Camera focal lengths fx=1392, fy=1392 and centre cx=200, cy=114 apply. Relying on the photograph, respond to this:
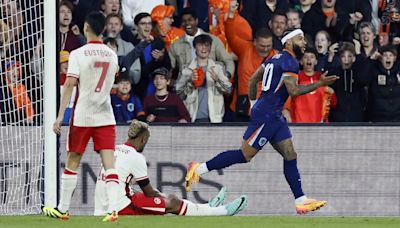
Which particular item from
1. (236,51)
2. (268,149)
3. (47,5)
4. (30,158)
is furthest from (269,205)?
(47,5)

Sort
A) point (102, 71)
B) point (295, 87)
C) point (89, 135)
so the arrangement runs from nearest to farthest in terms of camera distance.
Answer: point (102, 71), point (89, 135), point (295, 87)

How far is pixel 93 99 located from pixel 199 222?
5.39ft

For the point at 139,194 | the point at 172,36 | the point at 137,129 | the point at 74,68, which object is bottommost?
the point at 139,194

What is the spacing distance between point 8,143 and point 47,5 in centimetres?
247

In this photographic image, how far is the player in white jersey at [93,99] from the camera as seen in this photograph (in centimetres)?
1320

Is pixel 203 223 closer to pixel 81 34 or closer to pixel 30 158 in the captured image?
pixel 30 158

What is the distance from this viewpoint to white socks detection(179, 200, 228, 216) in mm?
15766

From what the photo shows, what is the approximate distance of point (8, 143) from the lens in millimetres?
17047

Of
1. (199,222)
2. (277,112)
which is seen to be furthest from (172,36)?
(199,222)

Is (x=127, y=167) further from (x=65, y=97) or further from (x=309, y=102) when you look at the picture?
(x=309, y=102)

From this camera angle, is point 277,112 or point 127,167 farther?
point 277,112

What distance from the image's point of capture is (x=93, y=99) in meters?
13.3

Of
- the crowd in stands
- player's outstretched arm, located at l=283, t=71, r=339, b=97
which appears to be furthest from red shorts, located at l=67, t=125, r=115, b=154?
the crowd in stands

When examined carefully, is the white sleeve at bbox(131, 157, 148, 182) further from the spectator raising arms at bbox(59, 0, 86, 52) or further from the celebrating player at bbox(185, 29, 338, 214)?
the spectator raising arms at bbox(59, 0, 86, 52)
